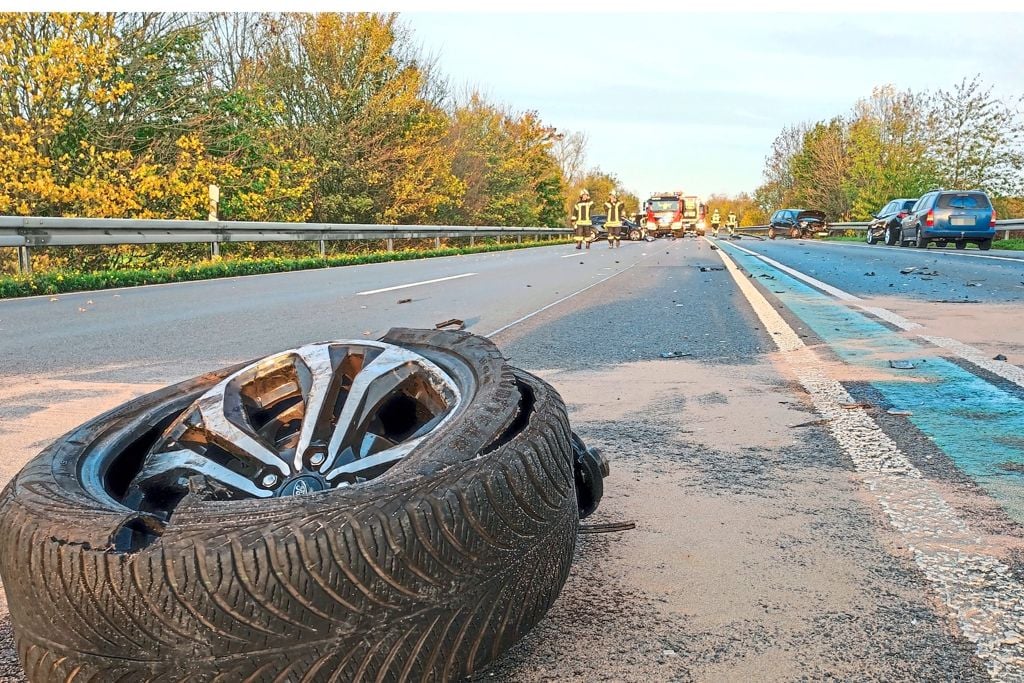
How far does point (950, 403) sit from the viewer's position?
4.27 m

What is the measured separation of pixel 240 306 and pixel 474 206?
115 feet

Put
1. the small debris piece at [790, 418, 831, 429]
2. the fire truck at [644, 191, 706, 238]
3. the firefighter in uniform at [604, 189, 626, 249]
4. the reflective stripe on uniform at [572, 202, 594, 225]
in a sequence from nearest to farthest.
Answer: the small debris piece at [790, 418, 831, 429], the reflective stripe on uniform at [572, 202, 594, 225], the firefighter in uniform at [604, 189, 626, 249], the fire truck at [644, 191, 706, 238]

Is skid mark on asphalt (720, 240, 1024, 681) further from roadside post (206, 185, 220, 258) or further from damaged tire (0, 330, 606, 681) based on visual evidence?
roadside post (206, 185, 220, 258)

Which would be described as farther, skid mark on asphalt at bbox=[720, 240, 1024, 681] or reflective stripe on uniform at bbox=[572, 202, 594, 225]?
reflective stripe on uniform at bbox=[572, 202, 594, 225]

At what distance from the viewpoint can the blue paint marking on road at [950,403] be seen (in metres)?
3.17

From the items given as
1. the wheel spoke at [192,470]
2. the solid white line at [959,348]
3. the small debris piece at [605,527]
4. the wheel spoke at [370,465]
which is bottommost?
the solid white line at [959,348]

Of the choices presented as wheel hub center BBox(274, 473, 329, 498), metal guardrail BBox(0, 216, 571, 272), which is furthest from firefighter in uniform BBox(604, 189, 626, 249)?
wheel hub center BBox(274, 473, 329, 498)

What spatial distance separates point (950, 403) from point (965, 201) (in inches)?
1004

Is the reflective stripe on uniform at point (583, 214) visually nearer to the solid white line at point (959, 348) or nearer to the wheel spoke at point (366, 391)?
the solid white line at point (959, 348)

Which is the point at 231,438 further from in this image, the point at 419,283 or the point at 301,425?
the point at 419,283

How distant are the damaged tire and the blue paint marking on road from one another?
1.78 meters

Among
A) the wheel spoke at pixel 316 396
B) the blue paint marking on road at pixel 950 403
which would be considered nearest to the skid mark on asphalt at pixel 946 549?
the blue paint marking on road at pixel 950 403

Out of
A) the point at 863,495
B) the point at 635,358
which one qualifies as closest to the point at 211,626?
the point at 863,495

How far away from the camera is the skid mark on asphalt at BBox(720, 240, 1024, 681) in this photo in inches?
76.3
